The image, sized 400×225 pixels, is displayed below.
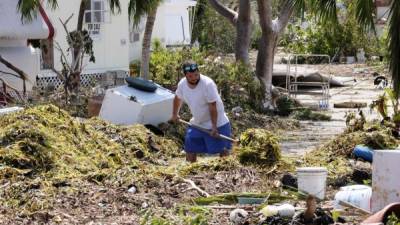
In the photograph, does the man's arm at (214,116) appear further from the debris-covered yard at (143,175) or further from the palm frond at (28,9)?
the palm frond at (28,9)

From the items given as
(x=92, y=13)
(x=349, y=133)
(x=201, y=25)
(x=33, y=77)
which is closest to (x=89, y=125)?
(x=349, y=133)

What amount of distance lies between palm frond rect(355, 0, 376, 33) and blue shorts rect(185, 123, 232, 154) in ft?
6.77

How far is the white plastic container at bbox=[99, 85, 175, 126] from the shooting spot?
46.7 feet

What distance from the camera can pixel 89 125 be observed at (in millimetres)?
12398

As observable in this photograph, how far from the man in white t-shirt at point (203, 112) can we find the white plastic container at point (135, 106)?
3599 mm

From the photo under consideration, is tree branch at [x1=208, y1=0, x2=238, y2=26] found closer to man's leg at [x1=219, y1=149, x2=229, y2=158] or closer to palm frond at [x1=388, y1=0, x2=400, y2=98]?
palm frond at [x1=388, y1=0, x2=400, y2=98]

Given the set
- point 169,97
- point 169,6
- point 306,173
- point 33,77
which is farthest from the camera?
point 169,6

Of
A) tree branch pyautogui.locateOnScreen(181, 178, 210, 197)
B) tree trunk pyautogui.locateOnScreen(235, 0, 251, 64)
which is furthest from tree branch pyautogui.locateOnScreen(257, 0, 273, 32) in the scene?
tree branch pyautogui.locateOnScreen(181, 178, 210, 197)

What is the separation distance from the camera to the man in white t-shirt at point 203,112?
1028 cm

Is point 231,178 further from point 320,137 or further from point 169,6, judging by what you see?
point 169,6

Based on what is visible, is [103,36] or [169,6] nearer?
[103,36]

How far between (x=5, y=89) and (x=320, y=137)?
6014 mm

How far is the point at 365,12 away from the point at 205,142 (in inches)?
96.8

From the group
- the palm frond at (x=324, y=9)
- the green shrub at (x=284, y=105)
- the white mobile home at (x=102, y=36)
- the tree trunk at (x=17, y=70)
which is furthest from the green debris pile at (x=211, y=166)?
the white mobile home at (x=102, y=36)
